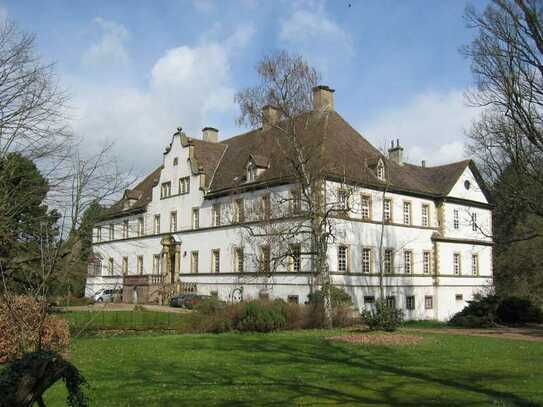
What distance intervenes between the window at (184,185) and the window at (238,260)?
8.42 meters

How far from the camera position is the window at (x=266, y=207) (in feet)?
116

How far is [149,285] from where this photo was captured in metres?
48.2

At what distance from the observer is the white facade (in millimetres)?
38875

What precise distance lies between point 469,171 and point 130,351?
37.5 m

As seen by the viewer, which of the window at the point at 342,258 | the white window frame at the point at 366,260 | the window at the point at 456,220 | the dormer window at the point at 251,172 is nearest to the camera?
the window at the point at 342,258

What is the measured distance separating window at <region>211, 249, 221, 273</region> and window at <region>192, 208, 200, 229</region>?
10.6 feet

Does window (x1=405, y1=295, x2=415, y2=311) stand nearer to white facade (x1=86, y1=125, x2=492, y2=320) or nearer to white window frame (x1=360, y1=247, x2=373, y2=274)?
white facade (x1=86, y1=125, x2=492, y2=320)

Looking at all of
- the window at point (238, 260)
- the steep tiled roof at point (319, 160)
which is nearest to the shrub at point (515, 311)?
the steep tiled roof at point (319, 160)

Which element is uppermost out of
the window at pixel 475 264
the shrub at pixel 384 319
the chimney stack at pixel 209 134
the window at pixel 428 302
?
the chimney stack at pixel 209 134

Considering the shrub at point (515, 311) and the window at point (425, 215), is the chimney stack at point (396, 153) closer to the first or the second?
the window at point (425, 215)

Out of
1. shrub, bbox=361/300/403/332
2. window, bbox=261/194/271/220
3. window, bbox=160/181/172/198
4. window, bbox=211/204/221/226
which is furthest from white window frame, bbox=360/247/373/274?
window, bbox=160/181/172/198

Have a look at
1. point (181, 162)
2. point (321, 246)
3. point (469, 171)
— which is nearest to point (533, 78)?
point (321, 246)

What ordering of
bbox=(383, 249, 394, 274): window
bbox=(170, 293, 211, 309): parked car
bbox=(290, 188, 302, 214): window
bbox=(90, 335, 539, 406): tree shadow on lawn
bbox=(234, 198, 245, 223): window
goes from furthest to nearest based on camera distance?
1. bbox=(170, 293, 211, 309): parked car
2. bbox=(383, 249, 394, 274): window
3. bbox=(234, 198, 245, 223): window
4. bbox=(290, 188, 302, 214): window
5. bbox=(90, 335, 539, 406): tree shadow on lawn

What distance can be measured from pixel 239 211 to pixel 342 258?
8.06m
